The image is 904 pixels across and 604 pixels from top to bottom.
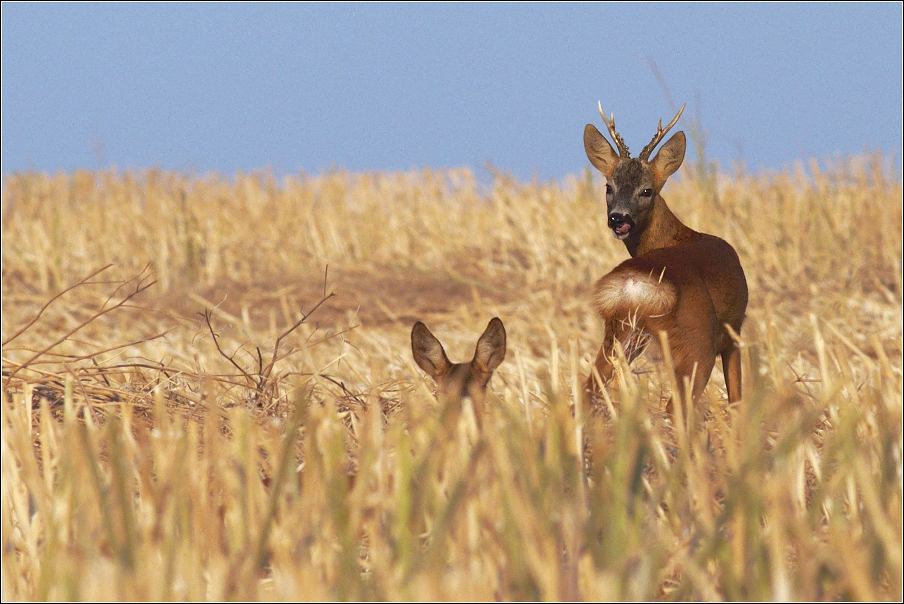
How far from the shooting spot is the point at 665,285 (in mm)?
4617

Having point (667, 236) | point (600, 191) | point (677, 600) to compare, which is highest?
point (600, 191)

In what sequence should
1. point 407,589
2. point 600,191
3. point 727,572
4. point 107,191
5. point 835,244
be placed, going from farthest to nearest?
1. point 107,191
2. point 600,191
3. point 835,244
4. point 727,572
5. point 407,589

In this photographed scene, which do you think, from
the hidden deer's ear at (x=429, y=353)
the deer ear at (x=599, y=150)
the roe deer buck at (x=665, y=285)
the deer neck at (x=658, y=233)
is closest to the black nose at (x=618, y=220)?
the roe deer buck at (x=665, y=285)

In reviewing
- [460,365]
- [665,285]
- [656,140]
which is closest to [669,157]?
[656,140]

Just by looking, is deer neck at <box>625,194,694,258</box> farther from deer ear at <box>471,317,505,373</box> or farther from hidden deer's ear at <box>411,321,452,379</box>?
hidden deer's ear at <box>411,321,452,379</box>

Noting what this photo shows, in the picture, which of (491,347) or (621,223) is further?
(621,223)

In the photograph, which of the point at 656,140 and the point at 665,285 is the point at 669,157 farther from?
the point at 665,285

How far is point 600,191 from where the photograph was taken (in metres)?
15.0

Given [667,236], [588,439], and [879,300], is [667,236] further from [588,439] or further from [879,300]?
[879,300]

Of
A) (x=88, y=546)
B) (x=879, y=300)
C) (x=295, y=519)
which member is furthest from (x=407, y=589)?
(x=879, y=300)

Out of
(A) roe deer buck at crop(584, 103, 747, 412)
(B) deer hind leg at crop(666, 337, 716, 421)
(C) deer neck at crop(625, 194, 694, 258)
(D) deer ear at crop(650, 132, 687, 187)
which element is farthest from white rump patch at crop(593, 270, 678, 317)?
(D) deer ear at crop(650, 132, 687, 187)

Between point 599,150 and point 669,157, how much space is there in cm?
35

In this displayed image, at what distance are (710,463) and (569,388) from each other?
120 centimetres

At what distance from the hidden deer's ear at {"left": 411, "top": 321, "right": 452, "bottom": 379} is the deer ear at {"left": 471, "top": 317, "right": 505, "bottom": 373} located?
0.13 m
